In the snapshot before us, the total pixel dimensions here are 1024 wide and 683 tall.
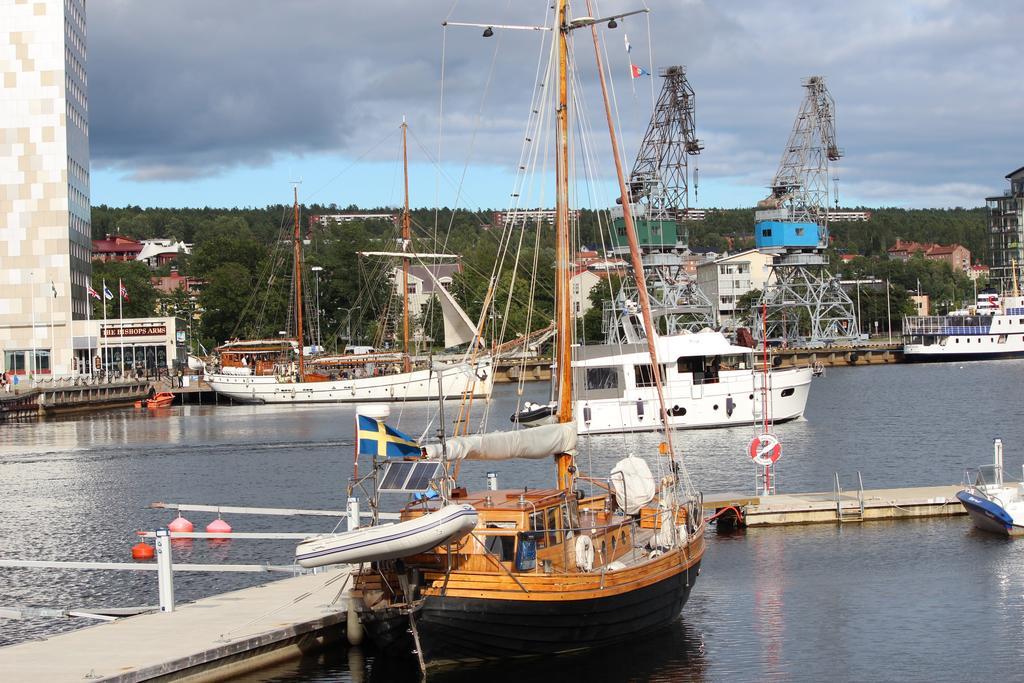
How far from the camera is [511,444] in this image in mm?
24203

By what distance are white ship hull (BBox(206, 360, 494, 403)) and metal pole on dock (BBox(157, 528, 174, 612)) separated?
88.9 m

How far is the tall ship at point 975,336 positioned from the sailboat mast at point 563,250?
488ft

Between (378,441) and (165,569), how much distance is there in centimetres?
480

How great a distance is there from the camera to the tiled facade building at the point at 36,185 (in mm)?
113625

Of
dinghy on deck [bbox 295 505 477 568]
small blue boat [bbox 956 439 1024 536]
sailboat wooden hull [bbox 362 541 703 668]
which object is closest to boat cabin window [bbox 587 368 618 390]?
small blue boat [bbox 956 439 1024 536]

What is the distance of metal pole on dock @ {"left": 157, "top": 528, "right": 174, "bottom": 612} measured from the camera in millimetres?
22312

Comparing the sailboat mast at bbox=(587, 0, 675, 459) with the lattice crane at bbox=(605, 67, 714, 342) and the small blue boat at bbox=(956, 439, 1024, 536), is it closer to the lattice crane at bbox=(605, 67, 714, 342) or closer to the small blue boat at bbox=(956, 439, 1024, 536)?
the small blue boat at bbox=(956, 439, 1024, 536)

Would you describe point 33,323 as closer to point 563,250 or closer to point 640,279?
point 563,250

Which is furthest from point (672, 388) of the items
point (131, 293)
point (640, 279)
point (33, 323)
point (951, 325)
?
point (131, 293)

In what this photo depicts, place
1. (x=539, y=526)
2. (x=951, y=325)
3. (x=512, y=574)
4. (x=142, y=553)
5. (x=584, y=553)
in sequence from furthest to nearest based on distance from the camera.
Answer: (x=951, y=325)
(x=142, y=553)
(x=584, y=553)
(x=539, y=526)
(x=512, y=574)

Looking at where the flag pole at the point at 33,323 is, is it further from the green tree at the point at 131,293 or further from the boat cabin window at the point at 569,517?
the boat cabin window at the point at 569,517

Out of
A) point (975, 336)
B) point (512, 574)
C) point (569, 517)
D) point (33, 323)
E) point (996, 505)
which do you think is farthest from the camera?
point (975, 336)

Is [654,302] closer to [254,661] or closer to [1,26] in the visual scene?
[1,26]

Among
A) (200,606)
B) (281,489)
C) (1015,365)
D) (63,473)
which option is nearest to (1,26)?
(63,473)
